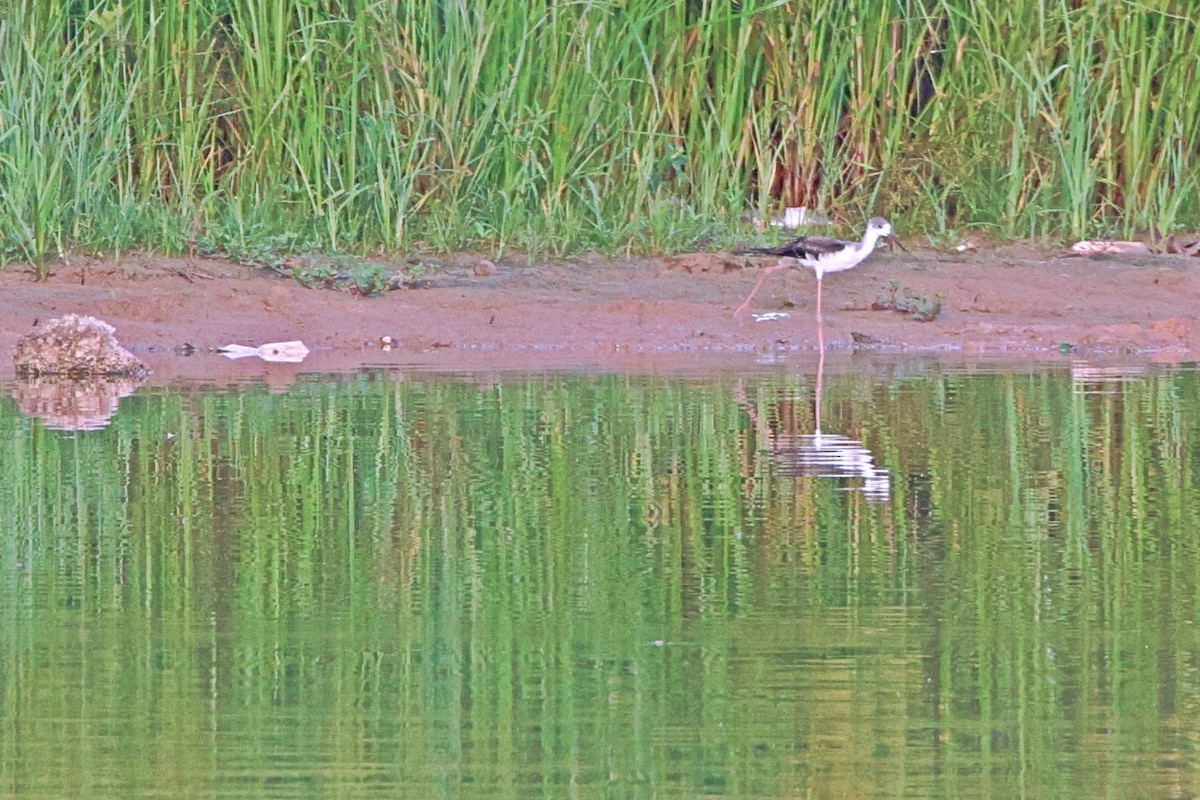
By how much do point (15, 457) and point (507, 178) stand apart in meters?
5.50

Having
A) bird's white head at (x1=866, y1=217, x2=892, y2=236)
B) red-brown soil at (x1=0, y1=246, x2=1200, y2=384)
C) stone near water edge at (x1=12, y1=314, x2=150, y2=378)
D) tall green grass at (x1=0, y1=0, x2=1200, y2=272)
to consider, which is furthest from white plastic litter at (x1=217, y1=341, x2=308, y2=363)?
bird's white head at (x1=866, y1=217, x2=892, y2=236)

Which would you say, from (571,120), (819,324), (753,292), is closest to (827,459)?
(819,324)

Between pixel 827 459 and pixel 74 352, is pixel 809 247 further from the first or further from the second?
pixel 827 459

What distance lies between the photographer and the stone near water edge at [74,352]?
926cm

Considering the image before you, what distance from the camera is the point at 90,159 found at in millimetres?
11250

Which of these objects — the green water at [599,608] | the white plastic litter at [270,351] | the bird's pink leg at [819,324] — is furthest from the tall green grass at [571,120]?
the green water at [599,608]

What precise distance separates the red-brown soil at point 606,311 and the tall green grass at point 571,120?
0.31 meters

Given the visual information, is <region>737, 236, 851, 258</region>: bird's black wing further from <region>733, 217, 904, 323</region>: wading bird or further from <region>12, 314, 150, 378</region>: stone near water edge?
<region>12, 314, 150, 378</region>: stone near water edge

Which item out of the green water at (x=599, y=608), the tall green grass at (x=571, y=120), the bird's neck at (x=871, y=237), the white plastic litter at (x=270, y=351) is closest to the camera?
the green water at (x=599, y=608)

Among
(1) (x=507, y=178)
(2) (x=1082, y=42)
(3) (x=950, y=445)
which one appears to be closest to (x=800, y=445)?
(3) (x=950, y=445)

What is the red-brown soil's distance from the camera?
10.4 metres

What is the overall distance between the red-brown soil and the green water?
3.01 m

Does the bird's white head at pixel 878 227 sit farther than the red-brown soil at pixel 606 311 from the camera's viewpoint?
Yes

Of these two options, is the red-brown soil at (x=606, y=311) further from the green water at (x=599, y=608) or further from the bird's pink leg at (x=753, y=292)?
the green water at (x=599, y=608)
